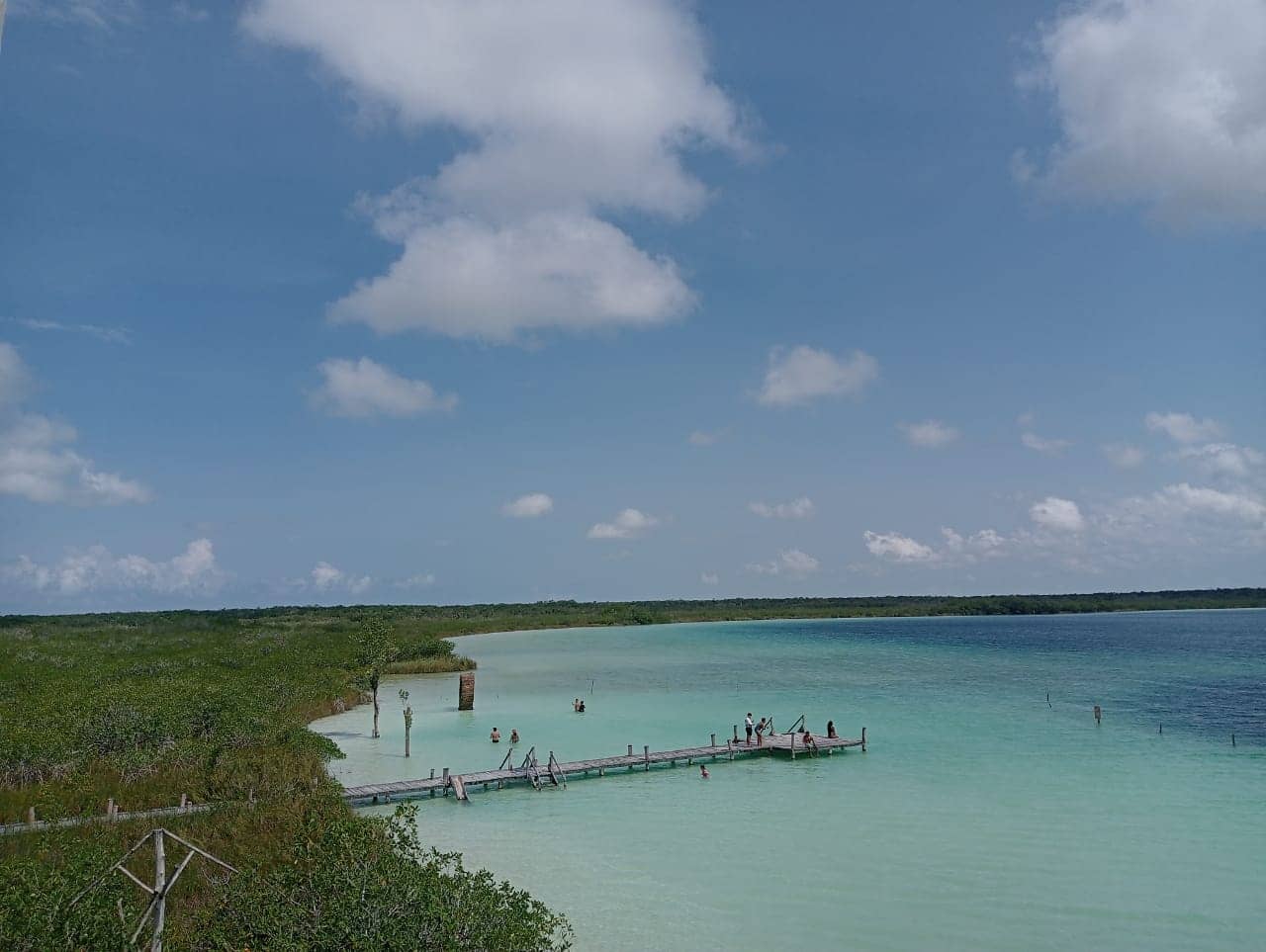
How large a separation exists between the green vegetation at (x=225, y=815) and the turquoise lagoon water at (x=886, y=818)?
9.61 ft

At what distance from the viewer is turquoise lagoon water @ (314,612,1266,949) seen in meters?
17.3

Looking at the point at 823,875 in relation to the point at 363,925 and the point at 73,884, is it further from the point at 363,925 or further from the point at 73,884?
the point at 73,884

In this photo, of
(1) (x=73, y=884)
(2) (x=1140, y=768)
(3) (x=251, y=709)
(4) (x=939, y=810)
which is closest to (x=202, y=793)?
(3) (x=251, y=709)

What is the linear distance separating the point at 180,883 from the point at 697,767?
65.9ft

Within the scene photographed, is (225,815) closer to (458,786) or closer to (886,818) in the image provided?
(458,786)

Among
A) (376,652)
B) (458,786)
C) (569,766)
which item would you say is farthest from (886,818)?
(376,652)

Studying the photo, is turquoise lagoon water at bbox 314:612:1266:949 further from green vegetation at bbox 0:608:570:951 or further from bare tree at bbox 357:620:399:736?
green vegetation at bbox 0:608:570:951

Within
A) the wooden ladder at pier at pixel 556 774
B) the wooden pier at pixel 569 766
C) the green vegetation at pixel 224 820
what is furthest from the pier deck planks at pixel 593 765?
the green vegetation at pixel 224 820

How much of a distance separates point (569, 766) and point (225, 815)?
40.6 ft

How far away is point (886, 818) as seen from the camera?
80.4 feet

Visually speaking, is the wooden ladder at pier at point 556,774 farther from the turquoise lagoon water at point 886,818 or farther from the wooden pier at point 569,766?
the turquoise lagoon water at point 886,818

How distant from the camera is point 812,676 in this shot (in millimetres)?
65625

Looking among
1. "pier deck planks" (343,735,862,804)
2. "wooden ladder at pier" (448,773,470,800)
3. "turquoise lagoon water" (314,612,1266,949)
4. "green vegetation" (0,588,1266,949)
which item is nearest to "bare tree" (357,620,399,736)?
"green vegetation" (0,588,1266,949)

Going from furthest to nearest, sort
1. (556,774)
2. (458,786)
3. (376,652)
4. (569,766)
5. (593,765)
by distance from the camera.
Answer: (376,652), (593,765), (569,766), (556,774), (458,786)
